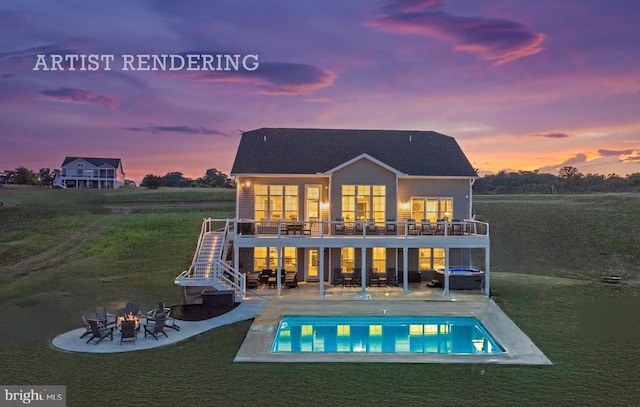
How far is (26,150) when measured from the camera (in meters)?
32.3

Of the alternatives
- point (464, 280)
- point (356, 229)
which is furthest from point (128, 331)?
point (464, 280)

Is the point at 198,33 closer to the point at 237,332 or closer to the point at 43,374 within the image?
the point at 237,332

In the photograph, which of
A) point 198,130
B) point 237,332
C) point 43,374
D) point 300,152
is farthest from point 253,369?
point 198,130

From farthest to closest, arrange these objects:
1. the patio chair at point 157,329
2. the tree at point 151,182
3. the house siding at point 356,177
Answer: the tree at point 151,182
the house siding at point 356,177
the patio chair at point 157,329

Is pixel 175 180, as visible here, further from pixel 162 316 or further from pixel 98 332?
pixel 98 332

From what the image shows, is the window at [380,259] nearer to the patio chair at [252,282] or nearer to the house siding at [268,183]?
the house siding at [268,183]

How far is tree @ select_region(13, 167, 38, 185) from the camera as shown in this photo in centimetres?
5394

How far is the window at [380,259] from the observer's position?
22797 millimetres

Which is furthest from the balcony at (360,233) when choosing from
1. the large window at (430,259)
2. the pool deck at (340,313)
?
the pool deck at (340,313)

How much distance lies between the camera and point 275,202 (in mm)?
22719

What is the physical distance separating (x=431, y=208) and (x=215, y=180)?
4889 cm

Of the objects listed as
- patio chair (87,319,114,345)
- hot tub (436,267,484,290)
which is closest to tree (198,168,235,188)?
hot tub (436,267,484,290)

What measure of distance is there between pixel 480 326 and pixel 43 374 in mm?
13003

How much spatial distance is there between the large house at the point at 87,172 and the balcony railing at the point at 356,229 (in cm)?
4250
